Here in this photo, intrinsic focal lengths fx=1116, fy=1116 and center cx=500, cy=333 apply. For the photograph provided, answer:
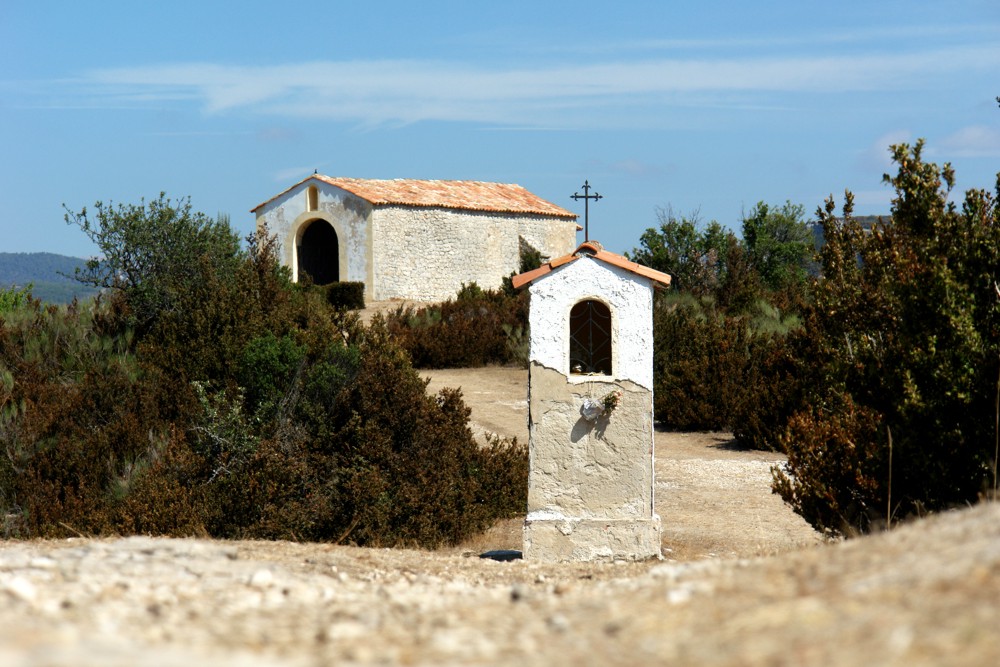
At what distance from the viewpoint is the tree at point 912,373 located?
7352 millimetres

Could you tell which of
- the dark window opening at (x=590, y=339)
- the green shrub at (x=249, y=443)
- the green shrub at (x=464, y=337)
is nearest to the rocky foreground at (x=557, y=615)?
the dark window opening at (x=590, y=339)

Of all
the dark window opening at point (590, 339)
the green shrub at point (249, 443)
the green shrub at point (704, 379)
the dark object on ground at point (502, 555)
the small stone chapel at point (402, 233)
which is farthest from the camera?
the small stone chapel at point (402, 233)

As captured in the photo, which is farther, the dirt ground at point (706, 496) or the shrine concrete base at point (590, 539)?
the dirt ground at point (706, 496)

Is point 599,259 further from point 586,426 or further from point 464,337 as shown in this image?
point 464,337

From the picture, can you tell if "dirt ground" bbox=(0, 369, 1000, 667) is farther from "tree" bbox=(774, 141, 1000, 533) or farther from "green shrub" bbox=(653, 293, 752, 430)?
"green shrub" bbox=(653, 293, 752, 430)

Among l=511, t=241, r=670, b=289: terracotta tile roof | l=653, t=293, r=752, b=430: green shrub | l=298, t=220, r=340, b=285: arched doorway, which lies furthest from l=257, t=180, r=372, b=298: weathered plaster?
l=511, t=241, r=670, b=289: terracotta tile roof

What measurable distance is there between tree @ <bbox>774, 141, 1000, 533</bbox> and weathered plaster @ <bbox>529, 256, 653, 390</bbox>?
1351mm

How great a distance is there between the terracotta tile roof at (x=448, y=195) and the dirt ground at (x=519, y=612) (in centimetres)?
2553

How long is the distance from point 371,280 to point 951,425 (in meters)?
24.1

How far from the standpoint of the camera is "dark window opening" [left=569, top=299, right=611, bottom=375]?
9539 mm

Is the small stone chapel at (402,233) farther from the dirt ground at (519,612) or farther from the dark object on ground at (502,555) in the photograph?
the dirt ground at (519,612)

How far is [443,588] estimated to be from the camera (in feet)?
18.0

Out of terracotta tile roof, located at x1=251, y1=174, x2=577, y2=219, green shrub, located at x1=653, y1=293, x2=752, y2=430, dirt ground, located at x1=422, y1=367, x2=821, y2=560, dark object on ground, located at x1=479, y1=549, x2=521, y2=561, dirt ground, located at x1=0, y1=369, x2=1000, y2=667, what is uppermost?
terracotta tile roof, located at x1=251, y1=174, x2=577, y2=219

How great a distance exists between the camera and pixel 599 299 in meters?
8.91
